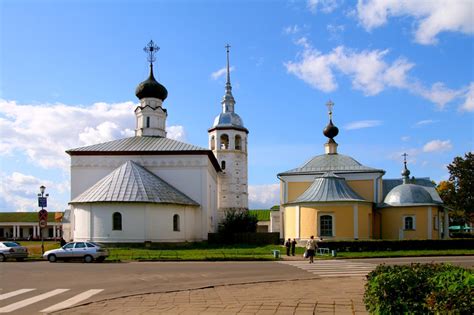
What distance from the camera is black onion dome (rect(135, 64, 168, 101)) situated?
52812mm

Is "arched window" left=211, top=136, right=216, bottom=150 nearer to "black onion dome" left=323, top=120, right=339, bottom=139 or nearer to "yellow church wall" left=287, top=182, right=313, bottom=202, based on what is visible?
"black onion dome" left=323, top=120, right=339, bottom=139

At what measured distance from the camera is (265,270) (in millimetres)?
22297

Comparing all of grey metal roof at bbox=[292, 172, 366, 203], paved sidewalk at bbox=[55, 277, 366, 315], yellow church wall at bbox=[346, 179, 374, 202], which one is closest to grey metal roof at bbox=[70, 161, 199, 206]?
grey metal roof at bbox=[292, 172, 366, 203]

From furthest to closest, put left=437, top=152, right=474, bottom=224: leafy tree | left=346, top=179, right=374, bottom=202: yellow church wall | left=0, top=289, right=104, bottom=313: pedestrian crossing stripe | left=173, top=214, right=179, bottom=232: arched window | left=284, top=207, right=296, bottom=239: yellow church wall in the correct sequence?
left=437, top=152, right=474, bottom=224: leafy tree → left=346, top=179, right=374, bottom=202: yellow church wall → left=173, top=214, right=179, bottom=232: arched window → left=284, top=207, right=296, bottom=239: yellow church wall → left=0, top=289, right=104, bottom=313: pedestrian crossing stripe

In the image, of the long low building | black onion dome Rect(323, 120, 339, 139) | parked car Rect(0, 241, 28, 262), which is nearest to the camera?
parked car Rect(0, 241, 28, 262)

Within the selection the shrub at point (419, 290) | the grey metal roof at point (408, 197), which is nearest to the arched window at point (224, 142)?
the grey metal roof at point (408, 197)

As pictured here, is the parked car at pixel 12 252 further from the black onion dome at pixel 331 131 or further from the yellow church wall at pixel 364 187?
the black onion dome at pixel 331 131

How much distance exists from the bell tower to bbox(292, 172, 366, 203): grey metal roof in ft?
61.5

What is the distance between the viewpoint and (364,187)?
46.4 meters

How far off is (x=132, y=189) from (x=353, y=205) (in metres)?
16.5

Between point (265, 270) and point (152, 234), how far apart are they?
66.0ft

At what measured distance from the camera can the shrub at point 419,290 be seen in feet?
23.6

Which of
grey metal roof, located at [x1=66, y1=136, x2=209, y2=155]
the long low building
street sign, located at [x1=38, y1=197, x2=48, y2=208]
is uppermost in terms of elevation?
grey metal roof, located at [x1=66, y1=136, x2=209, y2=155]

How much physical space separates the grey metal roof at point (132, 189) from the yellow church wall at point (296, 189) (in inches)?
341
